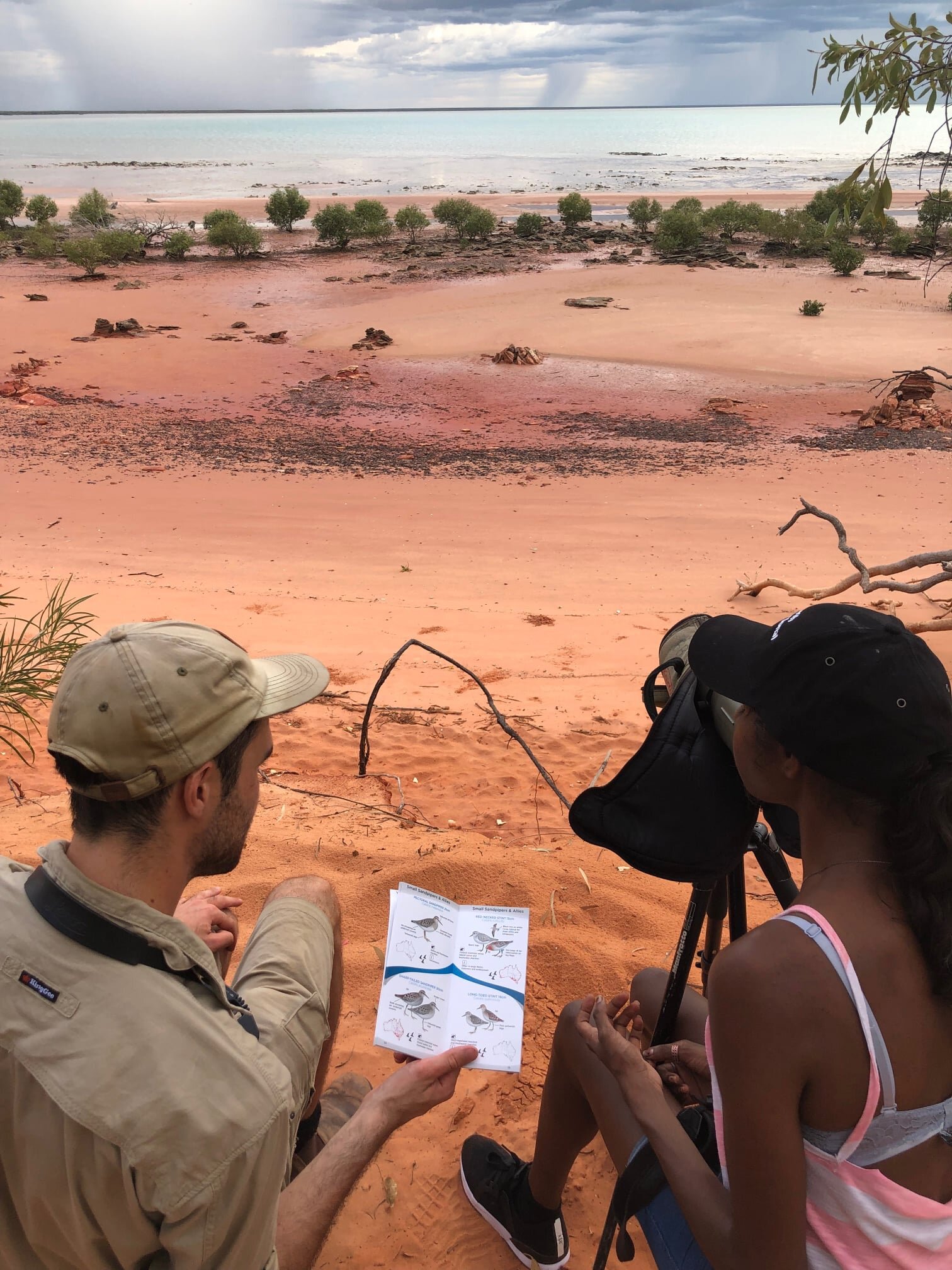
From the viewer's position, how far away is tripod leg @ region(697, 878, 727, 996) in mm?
2135

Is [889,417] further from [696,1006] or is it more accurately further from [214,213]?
[214,213]

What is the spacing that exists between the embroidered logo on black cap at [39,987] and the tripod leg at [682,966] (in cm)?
126

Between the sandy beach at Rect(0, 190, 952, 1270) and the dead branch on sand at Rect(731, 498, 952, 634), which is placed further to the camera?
the dead branch on sand at Rect(731, 498, 952, 634)

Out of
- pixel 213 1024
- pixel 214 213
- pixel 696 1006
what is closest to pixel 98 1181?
pixel 213 1024

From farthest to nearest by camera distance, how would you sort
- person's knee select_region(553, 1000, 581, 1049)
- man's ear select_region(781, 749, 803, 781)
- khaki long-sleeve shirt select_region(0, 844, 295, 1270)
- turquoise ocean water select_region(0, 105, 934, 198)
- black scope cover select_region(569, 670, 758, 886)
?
turquoise ocean water select_region(0, 105, 934, 198), person's knee select_region(553, 1000, 581, 1049), black scope cover select_region(569, 670, 758, 886), man's ear select_region(781, 749, 803, 781), khaki long-sleeve shirt select_region(0, 844, 295, 1270)

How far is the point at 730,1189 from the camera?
1363 mm

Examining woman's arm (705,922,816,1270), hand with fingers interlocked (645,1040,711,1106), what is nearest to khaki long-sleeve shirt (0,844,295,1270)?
woman's arm (705,922,816,1270)

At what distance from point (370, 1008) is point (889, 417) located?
12.6 m

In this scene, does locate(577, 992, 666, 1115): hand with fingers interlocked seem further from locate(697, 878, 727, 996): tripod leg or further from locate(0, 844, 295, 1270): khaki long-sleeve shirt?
locate(0, 844, 295, 1270): khaki long-sleeve shirt

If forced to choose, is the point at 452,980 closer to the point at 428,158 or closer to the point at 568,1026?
the point at 568,1026

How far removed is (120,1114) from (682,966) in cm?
121

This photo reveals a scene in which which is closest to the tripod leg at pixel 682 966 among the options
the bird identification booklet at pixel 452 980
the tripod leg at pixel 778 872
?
the tripod leg at pixel 778 872

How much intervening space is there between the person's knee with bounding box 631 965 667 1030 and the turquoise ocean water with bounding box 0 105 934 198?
5727 centimetres

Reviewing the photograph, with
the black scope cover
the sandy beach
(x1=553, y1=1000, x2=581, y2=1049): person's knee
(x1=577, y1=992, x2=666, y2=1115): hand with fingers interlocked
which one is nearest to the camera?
(x1=577, y1=992, x2=666, y2=1115): hand with fingers interlocked
